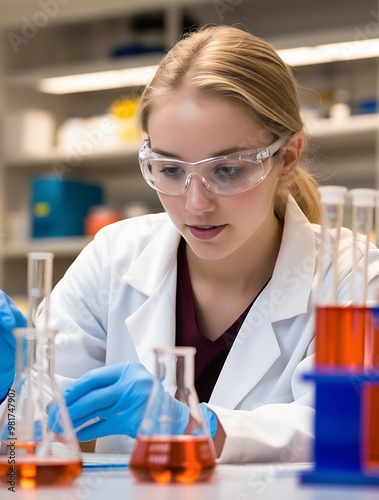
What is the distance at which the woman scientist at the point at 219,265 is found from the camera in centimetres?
181

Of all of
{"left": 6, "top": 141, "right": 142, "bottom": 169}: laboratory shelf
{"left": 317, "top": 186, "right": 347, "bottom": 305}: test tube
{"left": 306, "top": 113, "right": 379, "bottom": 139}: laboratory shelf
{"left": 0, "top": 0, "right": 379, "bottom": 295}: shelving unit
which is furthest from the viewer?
{"left": 6, "top": 141, "right": 142, "bottom": 169}: laboratory shelf

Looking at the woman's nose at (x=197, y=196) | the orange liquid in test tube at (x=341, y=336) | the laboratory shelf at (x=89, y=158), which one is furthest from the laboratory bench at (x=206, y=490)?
the laboratory shelf at (x=89, y=158)

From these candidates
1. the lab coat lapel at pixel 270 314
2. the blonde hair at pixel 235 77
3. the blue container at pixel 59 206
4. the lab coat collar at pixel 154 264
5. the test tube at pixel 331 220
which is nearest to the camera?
the test tube at pixel 331 220

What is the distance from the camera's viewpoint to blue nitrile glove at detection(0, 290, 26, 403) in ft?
5.23

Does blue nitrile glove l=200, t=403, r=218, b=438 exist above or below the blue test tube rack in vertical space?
below

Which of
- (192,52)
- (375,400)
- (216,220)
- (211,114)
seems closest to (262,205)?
(216,220)

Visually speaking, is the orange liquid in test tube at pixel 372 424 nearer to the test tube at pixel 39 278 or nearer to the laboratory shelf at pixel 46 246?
the test tube at pixel 39 278

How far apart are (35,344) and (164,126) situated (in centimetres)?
89

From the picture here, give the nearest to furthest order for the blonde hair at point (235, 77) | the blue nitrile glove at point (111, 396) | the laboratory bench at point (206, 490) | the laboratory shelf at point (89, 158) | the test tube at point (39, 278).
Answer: the laboratory bench at point (206, 490) < the test tube at point (39, 278) < the blue nitrile glove at point (111, 396) < the blonde hair at point (235, 77) < the laboratory shelf at point (89, 158)

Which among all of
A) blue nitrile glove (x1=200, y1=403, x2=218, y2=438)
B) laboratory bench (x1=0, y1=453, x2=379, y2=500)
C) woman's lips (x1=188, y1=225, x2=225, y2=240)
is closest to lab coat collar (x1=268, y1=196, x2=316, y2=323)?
woman's lips (x1=188, y1=225, x2=225, y2=240)

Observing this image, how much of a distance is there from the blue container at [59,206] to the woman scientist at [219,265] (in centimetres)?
284

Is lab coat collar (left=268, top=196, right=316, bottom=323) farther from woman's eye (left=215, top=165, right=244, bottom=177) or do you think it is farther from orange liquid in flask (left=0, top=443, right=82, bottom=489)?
orange liquid in flask (left=0, top=443, right=82, bottom=489)

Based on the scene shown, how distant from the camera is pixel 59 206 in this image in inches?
207

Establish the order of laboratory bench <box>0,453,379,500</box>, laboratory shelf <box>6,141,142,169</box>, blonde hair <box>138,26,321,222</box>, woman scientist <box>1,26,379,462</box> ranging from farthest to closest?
1. laboratory shelf <box>6,141,142,169</box>
2. blonde hair <box>138,26,321,222</box>
3. woman scientist <box>1,26,379,462</box>
4. laboratory bench <box>0,453,379,500</box>
